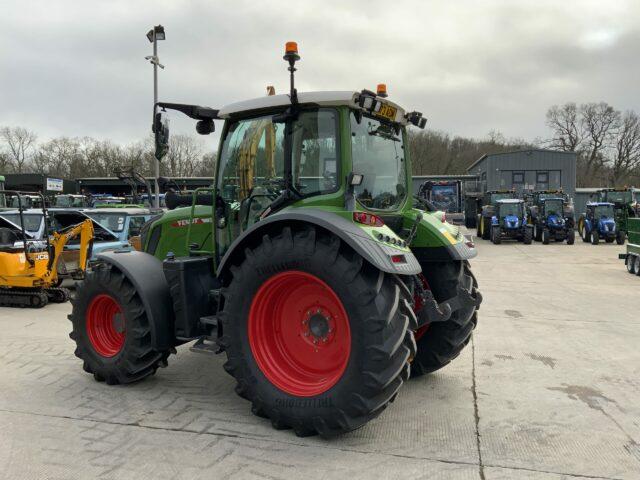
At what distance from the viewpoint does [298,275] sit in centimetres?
348

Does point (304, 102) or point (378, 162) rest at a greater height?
point (304, 102)

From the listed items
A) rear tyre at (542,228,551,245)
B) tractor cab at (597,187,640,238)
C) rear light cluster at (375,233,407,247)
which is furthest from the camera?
tractor cab at (597,187,640,238)

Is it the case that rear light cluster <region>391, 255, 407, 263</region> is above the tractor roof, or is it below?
below

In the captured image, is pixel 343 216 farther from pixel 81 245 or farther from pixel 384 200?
pixel 81 245

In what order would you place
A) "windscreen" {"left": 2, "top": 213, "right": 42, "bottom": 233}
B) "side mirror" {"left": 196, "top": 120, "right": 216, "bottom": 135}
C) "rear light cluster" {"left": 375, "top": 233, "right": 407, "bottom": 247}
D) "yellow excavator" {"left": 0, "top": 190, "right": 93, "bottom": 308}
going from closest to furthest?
"rear light cluster" {"left": 375, "top": 233, "right": 407, "bottom": 247}, "side mirror" {"left": 196, "top": 120, "right": 216, "bottom": 135}, "yellow excavator" {"left": 0, "top": 190, "right": 93, "bottom": 308}, "windscreen" {"left": 2, "top": 213, "right": 42, "bottom": 233}

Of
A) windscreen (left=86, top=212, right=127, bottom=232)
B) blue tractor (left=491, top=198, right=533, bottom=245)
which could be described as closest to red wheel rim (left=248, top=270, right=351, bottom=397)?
windscreen (left=86, top=212, right=127, bottom=232)

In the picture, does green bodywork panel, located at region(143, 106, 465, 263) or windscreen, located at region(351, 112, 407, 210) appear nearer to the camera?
green bodywork panel, located at region(143, 106, 465, 263)

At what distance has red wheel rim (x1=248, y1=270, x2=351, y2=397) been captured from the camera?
351 centimetres

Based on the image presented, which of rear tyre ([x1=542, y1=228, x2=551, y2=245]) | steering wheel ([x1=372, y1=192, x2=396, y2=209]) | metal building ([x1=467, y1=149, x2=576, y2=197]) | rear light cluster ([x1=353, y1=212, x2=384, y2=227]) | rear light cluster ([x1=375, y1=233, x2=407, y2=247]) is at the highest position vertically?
metal building ([x1=467, y1=149, x2=576, y2=197])

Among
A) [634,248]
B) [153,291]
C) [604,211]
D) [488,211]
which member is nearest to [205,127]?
[153,291]

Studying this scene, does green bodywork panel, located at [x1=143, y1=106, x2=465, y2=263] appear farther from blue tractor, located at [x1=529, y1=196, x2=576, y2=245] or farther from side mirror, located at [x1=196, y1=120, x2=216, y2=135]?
blue tractor, located at [x1=529, y1=196, x2=576, y2=245]

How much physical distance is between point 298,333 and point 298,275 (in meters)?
0.50

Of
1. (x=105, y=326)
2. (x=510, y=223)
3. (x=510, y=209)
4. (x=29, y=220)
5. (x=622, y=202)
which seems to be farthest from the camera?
(x=622, y=202)

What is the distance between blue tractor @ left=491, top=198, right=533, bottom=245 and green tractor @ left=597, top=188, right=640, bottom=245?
398 centimetres
